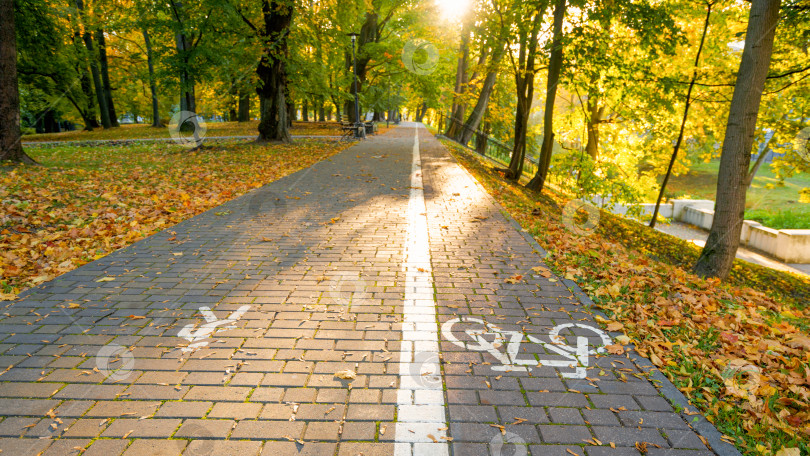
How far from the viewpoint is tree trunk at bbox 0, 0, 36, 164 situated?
1002 cm

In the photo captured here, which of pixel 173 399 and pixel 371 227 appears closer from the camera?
pixel 173 399

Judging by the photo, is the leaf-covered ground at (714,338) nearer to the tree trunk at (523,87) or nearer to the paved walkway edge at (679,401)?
the paved walkway edge at (679,401)

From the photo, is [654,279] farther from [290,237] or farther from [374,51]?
[374,51]

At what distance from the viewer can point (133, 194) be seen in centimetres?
846

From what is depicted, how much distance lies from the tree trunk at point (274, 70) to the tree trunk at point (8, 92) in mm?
6918

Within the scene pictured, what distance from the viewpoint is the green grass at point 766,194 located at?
64.4ft

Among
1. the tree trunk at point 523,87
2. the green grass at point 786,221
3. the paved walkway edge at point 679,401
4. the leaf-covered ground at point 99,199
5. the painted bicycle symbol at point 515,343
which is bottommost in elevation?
the green grass at point 786,221

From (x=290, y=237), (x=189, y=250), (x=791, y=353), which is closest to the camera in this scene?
(x=791, y=353)

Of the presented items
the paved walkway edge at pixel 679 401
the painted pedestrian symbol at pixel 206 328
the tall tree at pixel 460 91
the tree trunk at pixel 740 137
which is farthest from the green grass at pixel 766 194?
the painted pedestrian symbol at pixel 206 328

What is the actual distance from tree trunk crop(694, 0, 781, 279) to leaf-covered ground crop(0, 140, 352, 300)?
9.45 metres

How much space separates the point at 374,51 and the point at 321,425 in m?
25.9

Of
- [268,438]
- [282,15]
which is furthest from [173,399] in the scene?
[282,15]

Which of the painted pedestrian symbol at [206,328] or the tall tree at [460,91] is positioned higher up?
the tall tree at [460,91]

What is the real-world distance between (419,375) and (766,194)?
37606 mm
